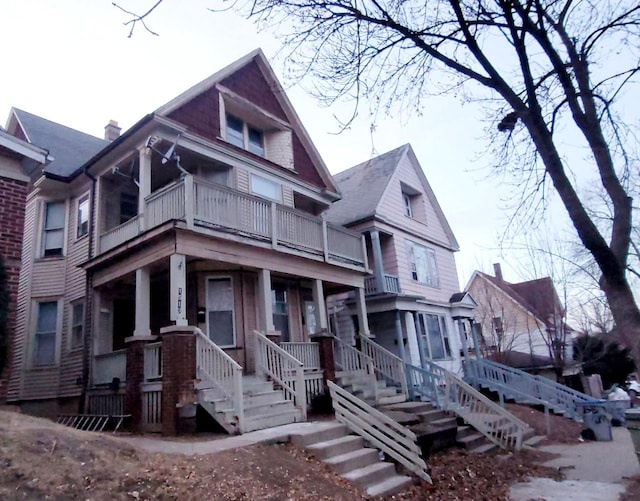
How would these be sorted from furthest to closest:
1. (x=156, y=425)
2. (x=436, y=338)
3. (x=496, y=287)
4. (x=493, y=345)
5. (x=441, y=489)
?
1. (x=496, y=287)
2. (x=493, y=345)
3. (x=436, y=338)
4. (x=156, y=425)
5. (x=441, y=489)

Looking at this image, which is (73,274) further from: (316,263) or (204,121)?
(316,263)

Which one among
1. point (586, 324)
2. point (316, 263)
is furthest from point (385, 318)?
point (586, 324)

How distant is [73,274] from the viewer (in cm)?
1398

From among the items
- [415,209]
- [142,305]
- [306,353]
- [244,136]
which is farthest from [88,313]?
[415,209]

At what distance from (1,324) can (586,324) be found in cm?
3376

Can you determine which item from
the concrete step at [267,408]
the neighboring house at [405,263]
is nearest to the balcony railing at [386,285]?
the neighboring house at [405,263]

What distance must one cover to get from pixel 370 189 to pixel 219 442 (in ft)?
48.2

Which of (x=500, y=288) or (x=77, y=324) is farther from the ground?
(x=500, y=288)

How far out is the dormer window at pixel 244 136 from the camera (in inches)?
586

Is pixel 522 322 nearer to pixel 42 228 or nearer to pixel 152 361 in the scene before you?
pixel 152 361

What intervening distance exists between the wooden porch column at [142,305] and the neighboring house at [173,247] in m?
0.03

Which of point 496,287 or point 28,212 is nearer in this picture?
point 28,212

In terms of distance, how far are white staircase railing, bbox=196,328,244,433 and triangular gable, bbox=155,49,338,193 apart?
5.94 metres

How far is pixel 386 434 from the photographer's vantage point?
8508 millimetres
